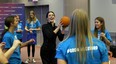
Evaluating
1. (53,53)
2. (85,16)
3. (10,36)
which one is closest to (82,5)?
(53,53)

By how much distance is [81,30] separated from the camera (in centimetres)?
276

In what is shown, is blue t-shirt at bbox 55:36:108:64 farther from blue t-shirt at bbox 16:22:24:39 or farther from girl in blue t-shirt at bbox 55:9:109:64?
blue t-shirt at bbox 16:22:24:39

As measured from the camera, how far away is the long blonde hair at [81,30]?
8.98 feet

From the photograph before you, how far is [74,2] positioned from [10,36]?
10411 millimetres

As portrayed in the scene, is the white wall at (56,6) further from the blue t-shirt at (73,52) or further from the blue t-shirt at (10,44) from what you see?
the blue t-shirt at (73,52)

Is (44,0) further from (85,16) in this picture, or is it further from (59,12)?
(85,16)

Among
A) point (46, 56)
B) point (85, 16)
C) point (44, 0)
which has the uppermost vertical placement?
point (44, 0)

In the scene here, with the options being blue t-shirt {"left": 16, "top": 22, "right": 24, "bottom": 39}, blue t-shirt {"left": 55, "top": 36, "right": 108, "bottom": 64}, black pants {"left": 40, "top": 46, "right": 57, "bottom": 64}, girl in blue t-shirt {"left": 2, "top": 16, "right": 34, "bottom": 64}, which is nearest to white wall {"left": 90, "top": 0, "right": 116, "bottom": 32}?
blue t-shirt {"left": 16, "top": 22, "right": 24, "bottom": 39}

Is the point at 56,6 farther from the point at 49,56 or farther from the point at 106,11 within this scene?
the point at 49,56

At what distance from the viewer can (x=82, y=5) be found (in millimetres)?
14219

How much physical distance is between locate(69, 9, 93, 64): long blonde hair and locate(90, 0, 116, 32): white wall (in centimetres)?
1044

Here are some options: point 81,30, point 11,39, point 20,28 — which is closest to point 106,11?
point 20,28

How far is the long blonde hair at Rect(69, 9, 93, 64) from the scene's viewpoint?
2738mm

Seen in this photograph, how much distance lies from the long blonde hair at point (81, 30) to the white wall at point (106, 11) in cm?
1044
